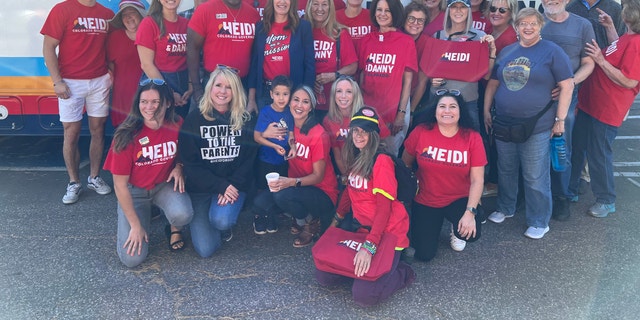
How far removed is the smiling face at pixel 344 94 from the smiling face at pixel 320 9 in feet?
2.48

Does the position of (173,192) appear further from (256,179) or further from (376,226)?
(376,226)

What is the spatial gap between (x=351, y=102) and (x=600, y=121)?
216 centimetres

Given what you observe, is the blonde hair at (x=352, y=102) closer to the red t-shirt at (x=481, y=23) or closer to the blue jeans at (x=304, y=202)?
the blue jeans at (x=304, y=202)

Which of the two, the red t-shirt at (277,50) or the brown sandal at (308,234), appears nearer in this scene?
the brown sandal at (308,234)

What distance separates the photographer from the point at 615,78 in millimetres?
3998

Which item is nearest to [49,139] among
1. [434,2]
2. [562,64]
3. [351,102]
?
[351,102]

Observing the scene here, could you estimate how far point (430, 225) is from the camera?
3.65 m

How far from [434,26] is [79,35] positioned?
314cm

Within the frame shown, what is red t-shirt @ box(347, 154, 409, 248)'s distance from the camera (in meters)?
3.21

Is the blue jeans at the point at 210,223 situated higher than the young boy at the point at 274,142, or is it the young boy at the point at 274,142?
the young boy at the point at 274,142

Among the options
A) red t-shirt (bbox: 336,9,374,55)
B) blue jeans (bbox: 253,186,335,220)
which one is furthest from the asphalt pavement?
red t-shirt (bbox: 336,9,374,55)

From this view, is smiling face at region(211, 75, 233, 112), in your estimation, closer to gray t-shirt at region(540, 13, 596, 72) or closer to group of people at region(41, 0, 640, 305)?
group of people at region(41, 0, 640, 305)

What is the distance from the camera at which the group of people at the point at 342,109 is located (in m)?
3.48

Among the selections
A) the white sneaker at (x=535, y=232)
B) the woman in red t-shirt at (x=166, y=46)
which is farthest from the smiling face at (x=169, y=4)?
the white sneaker at (x=535, y=232)
